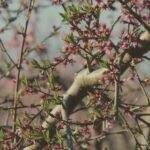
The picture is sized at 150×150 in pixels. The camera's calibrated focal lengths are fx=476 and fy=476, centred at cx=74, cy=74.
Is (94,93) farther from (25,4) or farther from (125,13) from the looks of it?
(25,4)

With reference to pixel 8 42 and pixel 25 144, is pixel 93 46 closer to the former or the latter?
pixel 25 144

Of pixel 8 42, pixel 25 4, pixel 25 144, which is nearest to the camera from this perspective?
pixel 25 144

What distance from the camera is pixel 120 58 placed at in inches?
149

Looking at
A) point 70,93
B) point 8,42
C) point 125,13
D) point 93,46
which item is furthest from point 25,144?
point 8,42

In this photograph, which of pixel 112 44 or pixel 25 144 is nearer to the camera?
pixel 112 44

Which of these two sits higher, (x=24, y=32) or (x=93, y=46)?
(x=24, y=32)

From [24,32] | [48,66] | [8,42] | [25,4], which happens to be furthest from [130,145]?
[48,66]

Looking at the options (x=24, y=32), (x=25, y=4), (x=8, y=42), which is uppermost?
(x=8, y=42)

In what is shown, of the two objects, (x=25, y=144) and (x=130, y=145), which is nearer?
Answer: (x=25, y=144)

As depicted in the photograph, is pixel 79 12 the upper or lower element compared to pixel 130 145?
lower

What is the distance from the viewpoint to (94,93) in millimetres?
4590

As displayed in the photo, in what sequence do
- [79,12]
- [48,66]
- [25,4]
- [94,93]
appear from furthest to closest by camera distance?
[25,4], [94,93], [48,66], [79,12]

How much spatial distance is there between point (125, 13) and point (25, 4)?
11.1ft

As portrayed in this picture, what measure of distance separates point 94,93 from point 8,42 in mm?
11750
